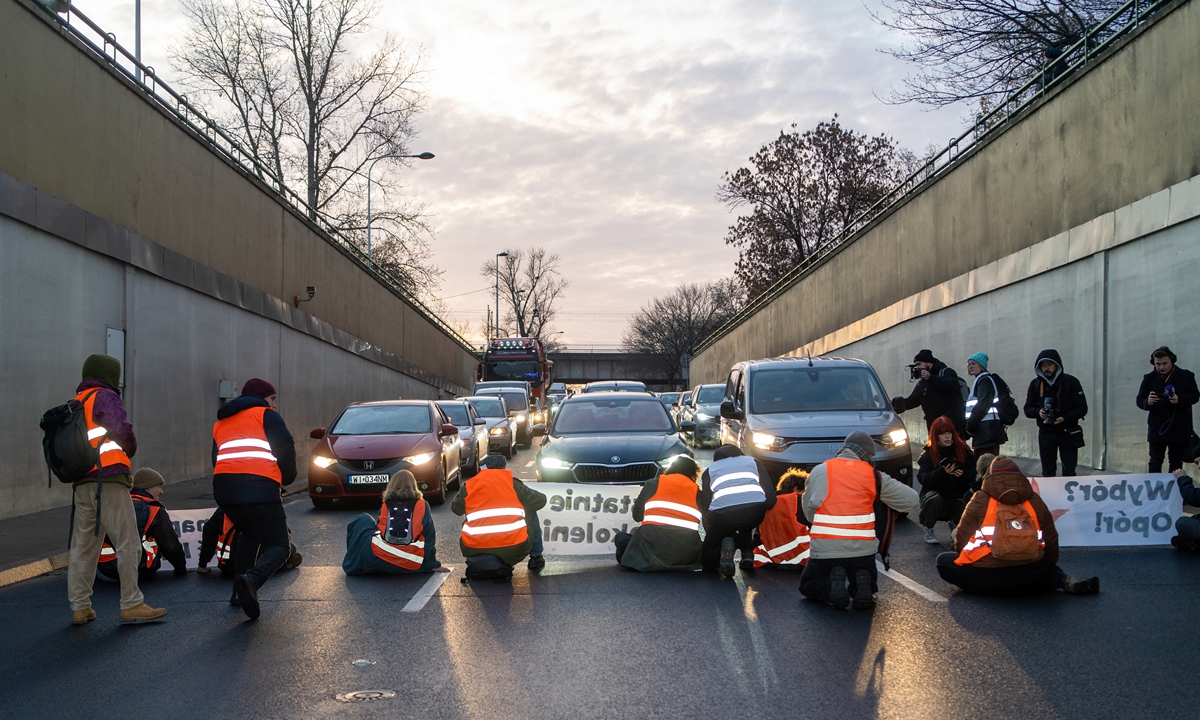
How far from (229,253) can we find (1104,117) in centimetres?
1580

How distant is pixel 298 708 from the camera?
4.95 m

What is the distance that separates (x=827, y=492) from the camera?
709 cm

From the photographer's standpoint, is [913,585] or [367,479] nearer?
[913,585]

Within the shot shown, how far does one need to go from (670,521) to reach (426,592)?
216 centimetres

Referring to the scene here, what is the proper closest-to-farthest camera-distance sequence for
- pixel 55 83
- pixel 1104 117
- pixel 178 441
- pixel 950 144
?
pixel 55 83, pixel 1104 117, pixel 178 441, pixel 950 144

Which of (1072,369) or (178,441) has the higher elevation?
(1072,369)

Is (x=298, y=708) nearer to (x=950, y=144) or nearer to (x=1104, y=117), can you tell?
(x=1104, y=117)

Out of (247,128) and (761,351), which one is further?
(761,351)

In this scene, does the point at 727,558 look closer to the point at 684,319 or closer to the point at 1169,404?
the point at 1169,404

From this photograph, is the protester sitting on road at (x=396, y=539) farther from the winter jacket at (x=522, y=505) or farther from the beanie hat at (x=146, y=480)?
the beanie hat at (x=146, y=480)

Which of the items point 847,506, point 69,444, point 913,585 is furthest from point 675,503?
point 69,444

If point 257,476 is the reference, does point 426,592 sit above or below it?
below

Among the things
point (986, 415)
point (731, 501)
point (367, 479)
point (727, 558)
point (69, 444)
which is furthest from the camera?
point (367, 479)

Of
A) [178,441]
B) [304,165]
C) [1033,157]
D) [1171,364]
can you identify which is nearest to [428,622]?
[1171,364]
